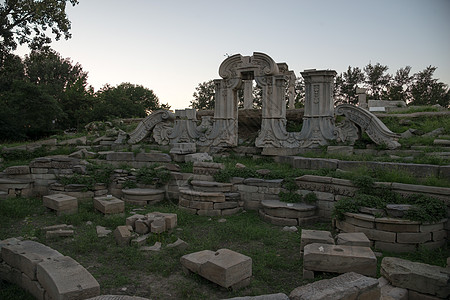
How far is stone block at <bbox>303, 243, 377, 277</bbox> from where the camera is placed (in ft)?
13.9

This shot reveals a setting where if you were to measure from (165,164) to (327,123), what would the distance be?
5.10 meters

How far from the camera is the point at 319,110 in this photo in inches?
363

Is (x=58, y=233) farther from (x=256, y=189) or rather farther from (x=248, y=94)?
(x=248, y=94)

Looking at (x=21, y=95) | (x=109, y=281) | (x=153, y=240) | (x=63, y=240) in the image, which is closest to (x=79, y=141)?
(x=63, y=240)

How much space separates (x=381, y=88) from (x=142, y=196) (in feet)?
93.7

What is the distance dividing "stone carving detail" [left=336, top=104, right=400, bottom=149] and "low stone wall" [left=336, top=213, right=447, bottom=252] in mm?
3233

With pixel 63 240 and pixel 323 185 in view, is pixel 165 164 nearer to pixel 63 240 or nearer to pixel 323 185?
pixel 63 240

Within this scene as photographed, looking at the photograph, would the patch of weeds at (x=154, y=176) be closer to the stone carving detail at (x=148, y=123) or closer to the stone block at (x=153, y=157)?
the stone block at (x=153, y=157)

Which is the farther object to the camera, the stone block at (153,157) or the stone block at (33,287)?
the stone block at (153,157)

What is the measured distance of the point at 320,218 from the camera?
6.93 metres

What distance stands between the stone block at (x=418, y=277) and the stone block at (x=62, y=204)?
22.6 feet

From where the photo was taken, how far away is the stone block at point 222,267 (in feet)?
13.0

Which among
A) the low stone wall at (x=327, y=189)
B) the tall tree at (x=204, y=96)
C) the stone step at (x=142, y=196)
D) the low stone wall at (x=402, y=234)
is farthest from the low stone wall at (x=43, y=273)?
the tall tree at (x=204, y=96)

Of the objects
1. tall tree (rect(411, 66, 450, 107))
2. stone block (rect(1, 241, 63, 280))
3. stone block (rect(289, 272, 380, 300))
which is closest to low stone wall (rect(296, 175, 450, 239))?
stone block (rect(289, 272, 380, 300))
